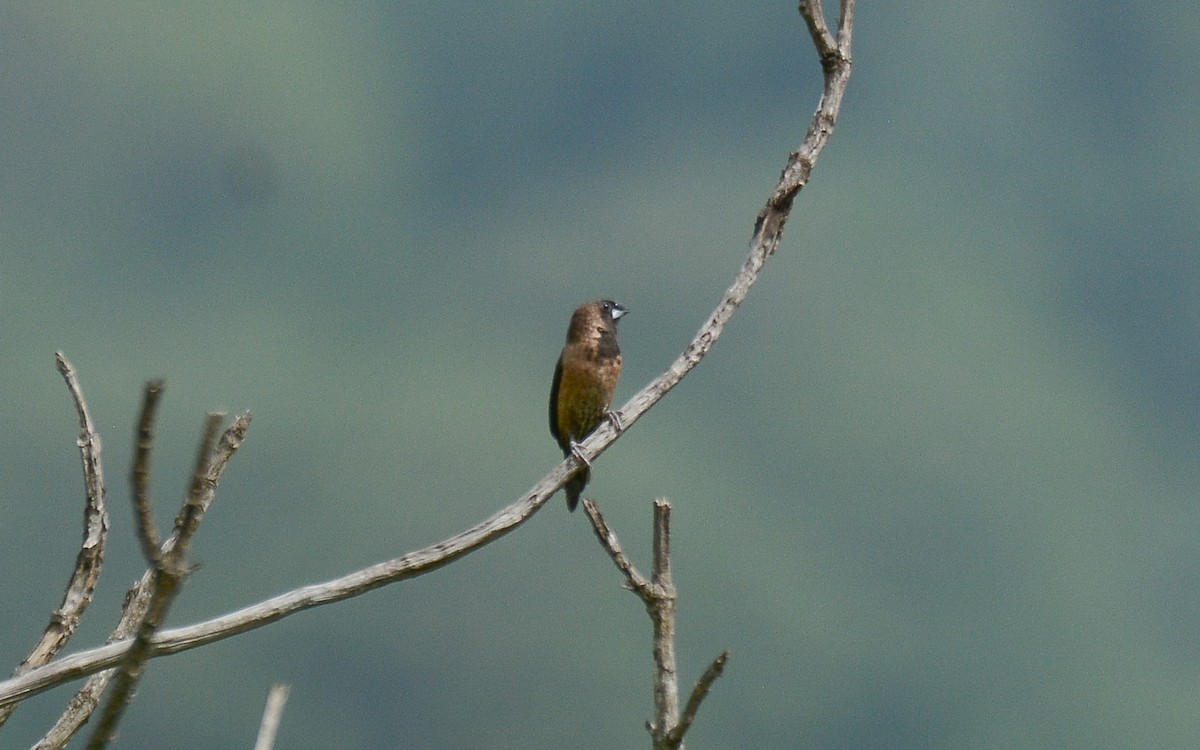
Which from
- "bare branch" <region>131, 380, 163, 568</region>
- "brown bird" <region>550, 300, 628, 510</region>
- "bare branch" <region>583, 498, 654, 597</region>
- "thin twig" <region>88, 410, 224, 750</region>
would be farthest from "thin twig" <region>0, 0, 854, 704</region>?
"brown bird" <region>550, 300, 628, 510</region>

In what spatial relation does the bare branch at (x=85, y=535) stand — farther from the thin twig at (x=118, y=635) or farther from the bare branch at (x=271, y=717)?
the bare branch at (x=271, y=717)

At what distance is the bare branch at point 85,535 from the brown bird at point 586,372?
3.67 metres

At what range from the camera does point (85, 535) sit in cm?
417

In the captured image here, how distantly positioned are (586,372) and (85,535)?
3862 millimetres

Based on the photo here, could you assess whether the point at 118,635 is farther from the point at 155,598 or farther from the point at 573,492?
the point at 573,492

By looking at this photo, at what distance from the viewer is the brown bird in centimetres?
764

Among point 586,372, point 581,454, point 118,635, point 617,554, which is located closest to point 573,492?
point 586,372

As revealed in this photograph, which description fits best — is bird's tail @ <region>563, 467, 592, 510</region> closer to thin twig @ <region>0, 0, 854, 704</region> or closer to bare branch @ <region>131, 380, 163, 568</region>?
thin twig @ <region>0, 0, 854, 704</region>

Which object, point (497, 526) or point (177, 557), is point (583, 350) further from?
point (177, 557)

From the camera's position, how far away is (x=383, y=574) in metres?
3.19

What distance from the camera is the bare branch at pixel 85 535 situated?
414 cm

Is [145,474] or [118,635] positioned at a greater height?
[118,635]

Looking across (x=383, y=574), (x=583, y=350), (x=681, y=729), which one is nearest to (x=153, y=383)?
(x=383, y=574)

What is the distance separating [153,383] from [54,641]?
122 inches
